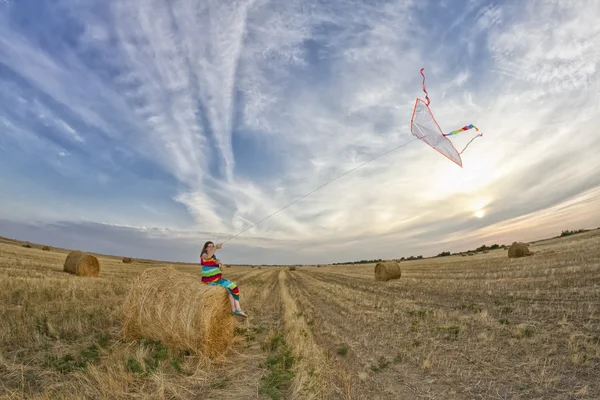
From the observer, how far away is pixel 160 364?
620 centimetres

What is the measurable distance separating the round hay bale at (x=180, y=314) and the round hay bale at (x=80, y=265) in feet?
54.0

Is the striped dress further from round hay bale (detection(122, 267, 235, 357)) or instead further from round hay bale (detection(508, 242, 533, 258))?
round hay bale (detection(508, 242, 533, 258))

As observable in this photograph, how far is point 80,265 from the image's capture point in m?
21.3

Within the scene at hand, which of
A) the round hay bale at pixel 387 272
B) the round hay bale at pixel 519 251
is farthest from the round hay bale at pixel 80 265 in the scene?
the round hay bale at pixel 519 251

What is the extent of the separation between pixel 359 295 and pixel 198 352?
10309mm

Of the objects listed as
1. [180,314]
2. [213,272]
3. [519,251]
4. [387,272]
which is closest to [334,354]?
[180,314]

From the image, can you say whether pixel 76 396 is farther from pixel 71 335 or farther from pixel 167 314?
pixel 71 335

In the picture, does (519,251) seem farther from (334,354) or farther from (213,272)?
(213,272)

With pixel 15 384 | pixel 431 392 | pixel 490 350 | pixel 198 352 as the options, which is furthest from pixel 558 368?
pixel 15 384

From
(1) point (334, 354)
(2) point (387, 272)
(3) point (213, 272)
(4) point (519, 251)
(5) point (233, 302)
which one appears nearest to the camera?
(1) point (334, 354)

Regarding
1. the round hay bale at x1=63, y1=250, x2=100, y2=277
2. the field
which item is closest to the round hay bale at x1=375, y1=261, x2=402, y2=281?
the field

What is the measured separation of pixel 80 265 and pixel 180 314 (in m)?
18.0

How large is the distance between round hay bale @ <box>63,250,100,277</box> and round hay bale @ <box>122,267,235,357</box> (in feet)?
54.0

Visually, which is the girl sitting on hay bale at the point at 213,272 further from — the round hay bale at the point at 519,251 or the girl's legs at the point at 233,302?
the round hay bale at the point at 519,251
